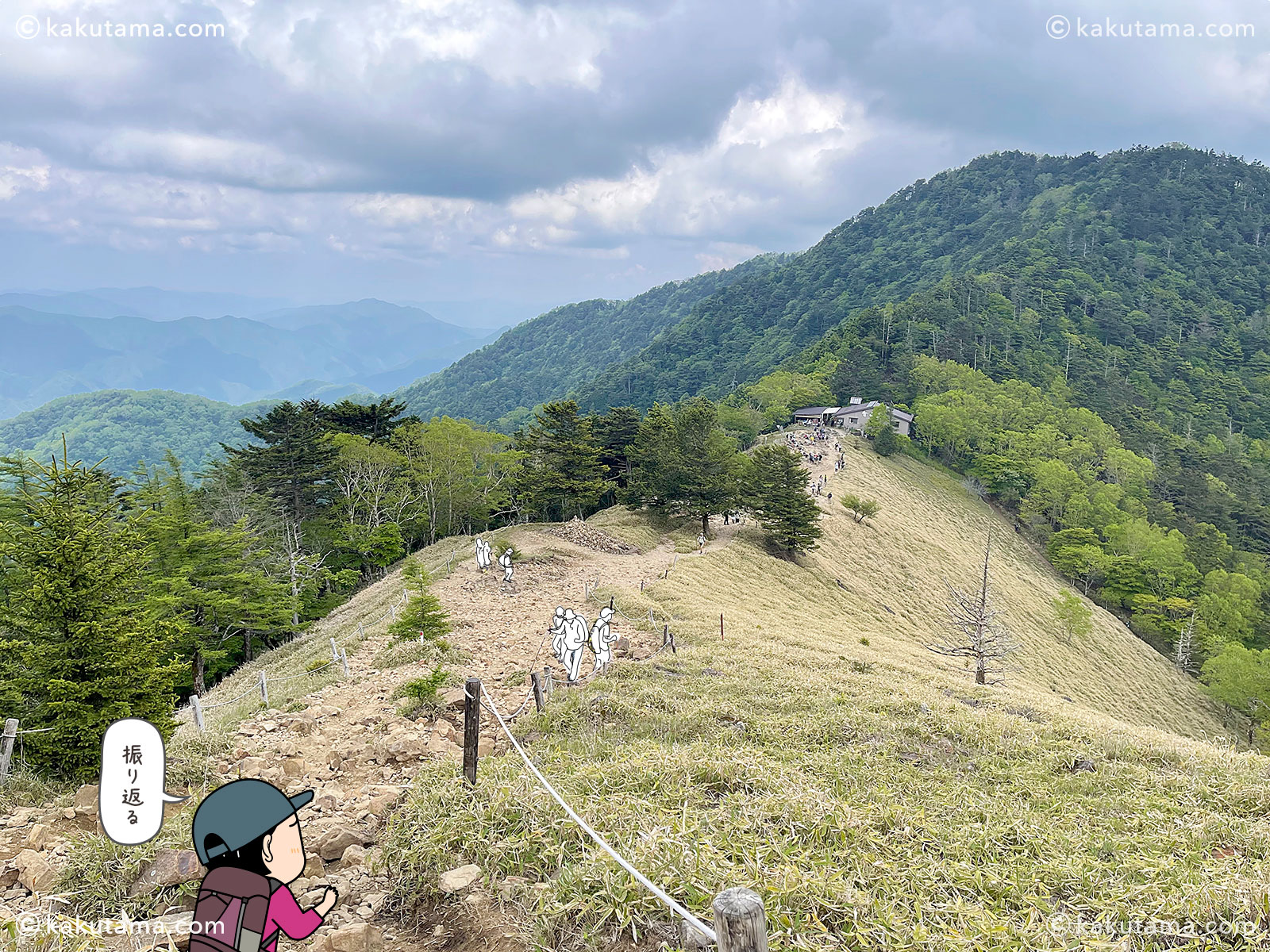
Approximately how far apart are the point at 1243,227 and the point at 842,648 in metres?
188

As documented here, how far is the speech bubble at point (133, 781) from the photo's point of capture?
3434mm

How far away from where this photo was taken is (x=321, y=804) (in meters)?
6.73

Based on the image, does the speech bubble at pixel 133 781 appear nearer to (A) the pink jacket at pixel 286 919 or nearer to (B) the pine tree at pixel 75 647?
(A) the pink jacket at pixel 286 919

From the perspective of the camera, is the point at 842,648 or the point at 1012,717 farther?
the point at 842,648

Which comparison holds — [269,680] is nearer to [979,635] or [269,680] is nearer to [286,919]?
[286,919]

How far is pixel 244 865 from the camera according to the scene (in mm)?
3135

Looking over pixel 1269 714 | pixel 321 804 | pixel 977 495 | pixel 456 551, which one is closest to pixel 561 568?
pixel 456 551

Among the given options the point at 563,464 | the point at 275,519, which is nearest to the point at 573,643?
the point at 563,464

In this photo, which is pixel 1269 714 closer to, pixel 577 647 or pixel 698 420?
pixel 698 420

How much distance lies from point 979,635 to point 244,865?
20357 millimetres

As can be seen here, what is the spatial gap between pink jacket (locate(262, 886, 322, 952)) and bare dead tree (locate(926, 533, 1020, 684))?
704 inches

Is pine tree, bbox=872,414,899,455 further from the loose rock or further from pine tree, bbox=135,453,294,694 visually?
the loose rock

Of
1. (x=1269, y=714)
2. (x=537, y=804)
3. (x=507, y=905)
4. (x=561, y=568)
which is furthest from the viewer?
(x=1269, y=714)

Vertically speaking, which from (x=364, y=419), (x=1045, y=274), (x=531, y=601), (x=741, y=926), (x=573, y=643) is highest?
(x=1045, y=274)
